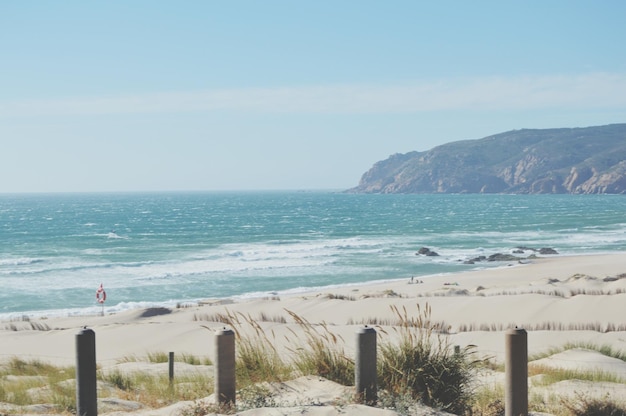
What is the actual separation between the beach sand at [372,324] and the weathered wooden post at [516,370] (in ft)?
2.47

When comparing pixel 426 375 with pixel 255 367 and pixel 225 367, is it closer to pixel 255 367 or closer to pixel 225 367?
pixel 255 367

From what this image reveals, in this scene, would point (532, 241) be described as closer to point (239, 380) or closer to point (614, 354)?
point (614, 354)

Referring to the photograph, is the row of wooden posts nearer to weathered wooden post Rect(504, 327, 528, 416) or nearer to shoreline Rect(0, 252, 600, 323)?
weathered wooden post Rect(504, 327, 528, 416)

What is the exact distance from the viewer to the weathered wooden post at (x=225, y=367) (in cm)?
602

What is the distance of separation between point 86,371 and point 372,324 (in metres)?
13.2

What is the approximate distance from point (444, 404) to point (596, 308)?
634 inches

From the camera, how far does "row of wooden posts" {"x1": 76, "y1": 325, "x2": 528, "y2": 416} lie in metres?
5.72

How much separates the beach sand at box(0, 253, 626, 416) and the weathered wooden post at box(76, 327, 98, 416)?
71 cm

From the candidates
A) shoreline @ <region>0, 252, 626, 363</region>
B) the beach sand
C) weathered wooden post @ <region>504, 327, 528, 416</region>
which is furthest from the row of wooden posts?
shoreline @ <region>0, 252, 626, 363</region>

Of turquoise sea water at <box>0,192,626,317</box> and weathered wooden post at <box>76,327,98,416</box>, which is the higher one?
weathered wooden post at <box>76,327,98,416</box>

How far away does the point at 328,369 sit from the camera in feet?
23.1

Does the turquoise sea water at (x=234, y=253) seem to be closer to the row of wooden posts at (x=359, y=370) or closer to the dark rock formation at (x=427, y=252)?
the dark rock formation at (x=427, y=252)

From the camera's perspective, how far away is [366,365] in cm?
598

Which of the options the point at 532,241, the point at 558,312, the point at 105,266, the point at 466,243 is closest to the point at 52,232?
the point at 105,266
